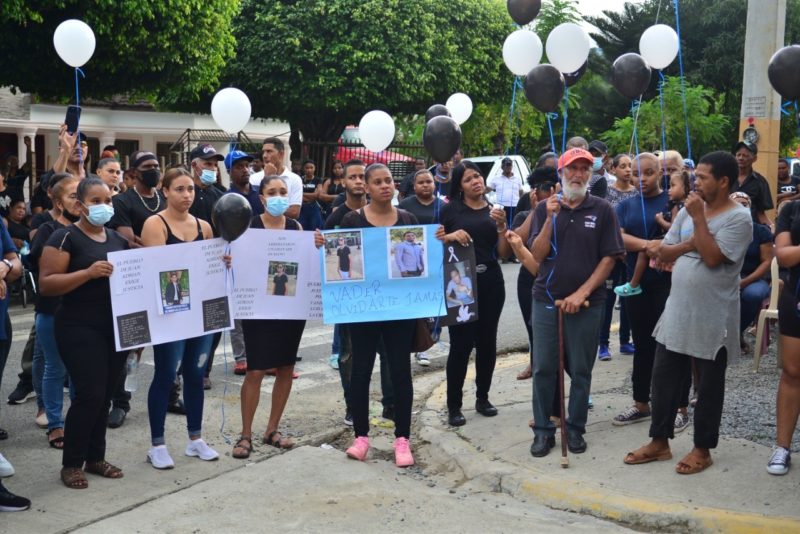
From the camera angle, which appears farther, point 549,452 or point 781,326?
point 549,452

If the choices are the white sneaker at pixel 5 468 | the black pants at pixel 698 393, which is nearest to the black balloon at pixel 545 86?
the black pants at pixel 698 393

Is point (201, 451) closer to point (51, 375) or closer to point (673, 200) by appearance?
point (51, 375)

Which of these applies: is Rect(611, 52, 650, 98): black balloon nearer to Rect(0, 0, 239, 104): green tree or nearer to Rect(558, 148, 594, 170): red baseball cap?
Rect(558, 148, 594, 170): red baseball cap

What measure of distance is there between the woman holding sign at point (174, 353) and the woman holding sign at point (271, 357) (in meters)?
0.28

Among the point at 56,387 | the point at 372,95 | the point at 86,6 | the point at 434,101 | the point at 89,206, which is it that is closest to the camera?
the point at 89,206

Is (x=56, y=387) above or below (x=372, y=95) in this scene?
below

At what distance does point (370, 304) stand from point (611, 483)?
1.95 meters

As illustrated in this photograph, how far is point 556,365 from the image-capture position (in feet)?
21.2

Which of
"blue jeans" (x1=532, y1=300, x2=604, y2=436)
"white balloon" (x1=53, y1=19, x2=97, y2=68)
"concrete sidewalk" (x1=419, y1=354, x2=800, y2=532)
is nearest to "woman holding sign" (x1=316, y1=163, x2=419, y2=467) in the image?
"concrete sidewalk" (x1=419, y1=354, x2=800, y2=532)

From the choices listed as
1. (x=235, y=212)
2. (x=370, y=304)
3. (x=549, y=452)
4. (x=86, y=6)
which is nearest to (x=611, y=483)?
(x=549, y=452)

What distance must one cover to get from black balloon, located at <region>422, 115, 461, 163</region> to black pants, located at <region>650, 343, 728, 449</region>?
7.14ft

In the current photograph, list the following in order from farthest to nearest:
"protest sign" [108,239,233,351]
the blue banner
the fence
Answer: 1. the fence
2. the blue banner
3. "protest sign" [108,239,233,351]

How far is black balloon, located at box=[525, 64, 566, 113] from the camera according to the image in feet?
22.8

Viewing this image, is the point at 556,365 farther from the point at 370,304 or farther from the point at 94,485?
the point at 94,485
